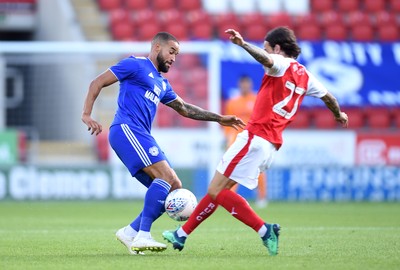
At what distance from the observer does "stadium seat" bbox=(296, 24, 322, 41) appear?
863 inches

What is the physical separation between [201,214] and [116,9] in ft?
47.8

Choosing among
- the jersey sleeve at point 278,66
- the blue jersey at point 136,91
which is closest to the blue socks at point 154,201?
the blue jersey at point 136,91

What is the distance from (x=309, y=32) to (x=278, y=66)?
14.4 m

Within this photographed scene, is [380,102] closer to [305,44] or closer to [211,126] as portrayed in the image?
[305,44]

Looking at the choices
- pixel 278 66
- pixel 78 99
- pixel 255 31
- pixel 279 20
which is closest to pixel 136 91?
pixel 278 66

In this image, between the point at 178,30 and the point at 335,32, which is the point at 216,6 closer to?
the point at 178,30

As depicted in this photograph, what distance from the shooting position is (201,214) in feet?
26.6

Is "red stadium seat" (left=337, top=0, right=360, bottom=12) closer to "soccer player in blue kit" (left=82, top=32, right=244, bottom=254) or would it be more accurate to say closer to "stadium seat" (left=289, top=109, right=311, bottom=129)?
"stadium seat" (left=289, top=109, right=311, bottom=129)

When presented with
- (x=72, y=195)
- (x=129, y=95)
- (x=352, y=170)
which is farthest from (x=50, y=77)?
(x=129, y=95)

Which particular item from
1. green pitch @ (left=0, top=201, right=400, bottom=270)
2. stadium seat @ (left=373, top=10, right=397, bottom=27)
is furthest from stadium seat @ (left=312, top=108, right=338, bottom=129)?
green pitch @ (left=0, top=201, right=400, bottom=270)

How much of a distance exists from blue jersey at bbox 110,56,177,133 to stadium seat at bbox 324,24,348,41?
14.1 m

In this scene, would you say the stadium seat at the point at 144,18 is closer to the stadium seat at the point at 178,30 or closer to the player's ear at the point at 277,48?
the stadium seat at the point at 178,30

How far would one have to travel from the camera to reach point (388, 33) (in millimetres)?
22359

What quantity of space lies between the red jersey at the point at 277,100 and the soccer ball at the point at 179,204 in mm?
826
